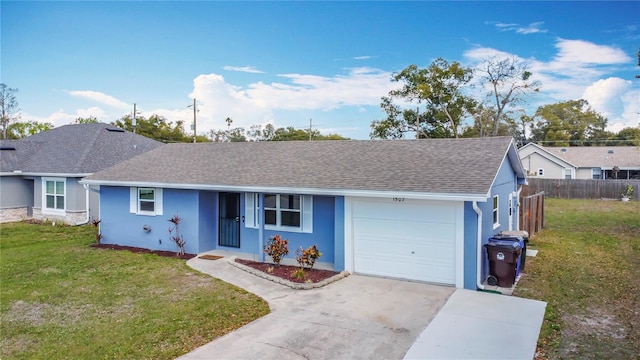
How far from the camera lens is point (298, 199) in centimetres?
1206

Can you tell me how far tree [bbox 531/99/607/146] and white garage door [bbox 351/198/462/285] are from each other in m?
57.1

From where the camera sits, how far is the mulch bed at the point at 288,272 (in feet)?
33.7

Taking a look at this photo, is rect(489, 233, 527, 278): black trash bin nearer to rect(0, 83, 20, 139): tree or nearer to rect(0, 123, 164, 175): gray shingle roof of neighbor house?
rect(0, 123, 164, 175): gray shingle roof of neighbor house

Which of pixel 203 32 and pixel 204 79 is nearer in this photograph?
pixel 203 32

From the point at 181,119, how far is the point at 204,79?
1868cm

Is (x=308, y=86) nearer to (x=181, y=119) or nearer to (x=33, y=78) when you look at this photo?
(x=33, y=78)

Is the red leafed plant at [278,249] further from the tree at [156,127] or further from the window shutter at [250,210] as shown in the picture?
the tree at [156,127]

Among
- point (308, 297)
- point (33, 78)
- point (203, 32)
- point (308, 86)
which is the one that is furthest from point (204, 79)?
point (308, 297)

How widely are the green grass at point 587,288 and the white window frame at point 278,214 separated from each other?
5572mm

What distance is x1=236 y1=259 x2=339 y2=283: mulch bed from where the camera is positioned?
10262 millimetres

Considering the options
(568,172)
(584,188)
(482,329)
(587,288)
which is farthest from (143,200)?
(568,172)

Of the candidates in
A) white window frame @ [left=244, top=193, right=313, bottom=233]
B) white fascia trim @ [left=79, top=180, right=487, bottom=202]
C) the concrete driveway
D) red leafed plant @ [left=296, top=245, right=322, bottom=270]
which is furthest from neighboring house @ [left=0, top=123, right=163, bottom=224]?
red leafed plant @ [left=296, top=245, right=322, bottom=270]

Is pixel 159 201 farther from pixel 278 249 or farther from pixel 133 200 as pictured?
pixel 278 249

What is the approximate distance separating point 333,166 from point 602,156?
39666 mm
